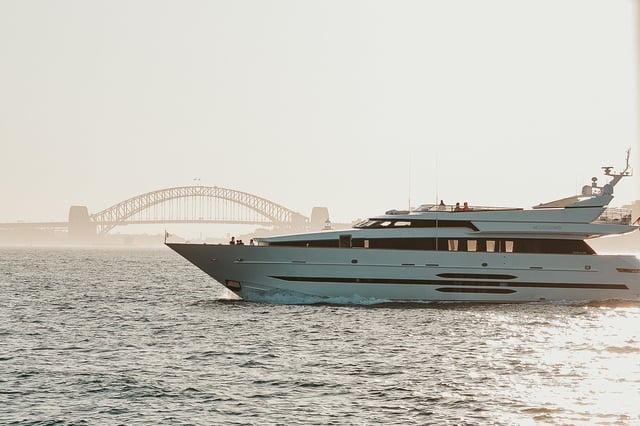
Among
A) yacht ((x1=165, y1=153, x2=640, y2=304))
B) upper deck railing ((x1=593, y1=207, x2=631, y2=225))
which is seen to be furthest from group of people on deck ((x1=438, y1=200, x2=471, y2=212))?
upper deck railing ((x1=593, y1=207, x2=631, y2=225))

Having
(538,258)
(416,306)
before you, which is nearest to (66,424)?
(416,306)

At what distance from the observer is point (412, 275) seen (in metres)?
39.2

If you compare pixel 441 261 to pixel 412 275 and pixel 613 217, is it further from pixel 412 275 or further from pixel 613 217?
pixel 613 217

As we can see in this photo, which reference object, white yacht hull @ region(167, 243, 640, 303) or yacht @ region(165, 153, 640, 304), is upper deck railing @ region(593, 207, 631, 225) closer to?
yacht @ region(165, 153, 640, 304)

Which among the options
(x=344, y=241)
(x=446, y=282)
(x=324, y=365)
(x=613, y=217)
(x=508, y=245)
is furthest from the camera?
(x=613, y=217)

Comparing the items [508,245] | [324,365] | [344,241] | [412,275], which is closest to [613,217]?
[508,245]

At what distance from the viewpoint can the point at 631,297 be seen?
4084cm

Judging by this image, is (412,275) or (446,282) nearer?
(412,275)

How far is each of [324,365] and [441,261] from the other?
1576cm

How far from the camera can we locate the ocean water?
1916 centimetres

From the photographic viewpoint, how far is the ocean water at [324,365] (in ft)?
62.8

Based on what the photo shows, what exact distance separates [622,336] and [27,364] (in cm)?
1991

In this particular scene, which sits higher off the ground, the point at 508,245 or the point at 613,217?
the point at 613,217

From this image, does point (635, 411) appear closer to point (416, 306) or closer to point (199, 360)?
point (199, 360)
